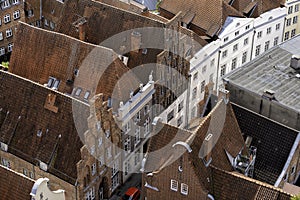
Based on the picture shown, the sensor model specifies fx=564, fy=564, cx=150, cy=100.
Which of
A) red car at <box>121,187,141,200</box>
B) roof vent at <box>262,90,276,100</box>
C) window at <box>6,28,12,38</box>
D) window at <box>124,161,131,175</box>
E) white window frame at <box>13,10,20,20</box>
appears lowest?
red car at <box>121,187,141,200</box>

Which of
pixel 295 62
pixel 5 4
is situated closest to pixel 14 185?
pixel 295 62

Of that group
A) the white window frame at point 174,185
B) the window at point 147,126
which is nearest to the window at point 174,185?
the white window frame at point 174,185

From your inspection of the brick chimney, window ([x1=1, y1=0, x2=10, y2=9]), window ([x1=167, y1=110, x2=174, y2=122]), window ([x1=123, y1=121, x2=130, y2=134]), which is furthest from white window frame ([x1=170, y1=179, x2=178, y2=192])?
window ([x1=1, y1=0, x2=10, y2=9])

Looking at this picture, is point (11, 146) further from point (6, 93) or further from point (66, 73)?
point (66, 73)

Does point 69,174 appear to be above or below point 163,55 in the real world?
below

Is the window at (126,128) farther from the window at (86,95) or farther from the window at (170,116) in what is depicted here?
the window at (170,116)

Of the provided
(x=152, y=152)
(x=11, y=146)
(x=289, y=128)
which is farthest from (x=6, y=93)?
(x=289, y=128)

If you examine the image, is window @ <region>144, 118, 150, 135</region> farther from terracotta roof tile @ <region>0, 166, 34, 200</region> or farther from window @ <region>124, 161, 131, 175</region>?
terracotta roof tile @ <region>0, 166, 34, 200</region>
